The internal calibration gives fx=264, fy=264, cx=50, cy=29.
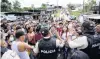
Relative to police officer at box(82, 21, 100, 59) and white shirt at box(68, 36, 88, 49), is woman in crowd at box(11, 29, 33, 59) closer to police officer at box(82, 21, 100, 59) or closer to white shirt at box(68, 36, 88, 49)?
white shirt at box(68, 36, 88, 49)

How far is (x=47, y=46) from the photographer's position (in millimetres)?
5496

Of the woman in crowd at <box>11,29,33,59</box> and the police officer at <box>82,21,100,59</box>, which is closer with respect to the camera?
the police officer at <box>82,21,100,59</box>

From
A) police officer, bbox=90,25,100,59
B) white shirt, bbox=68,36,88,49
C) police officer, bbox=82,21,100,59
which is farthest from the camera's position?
police officer, bbox=90,25,100,59

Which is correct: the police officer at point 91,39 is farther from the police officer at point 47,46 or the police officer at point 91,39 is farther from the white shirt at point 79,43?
the police officer at point 47,46

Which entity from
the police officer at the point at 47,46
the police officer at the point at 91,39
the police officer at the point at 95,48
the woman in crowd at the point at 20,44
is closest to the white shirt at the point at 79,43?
the police officer at the point at 91,39

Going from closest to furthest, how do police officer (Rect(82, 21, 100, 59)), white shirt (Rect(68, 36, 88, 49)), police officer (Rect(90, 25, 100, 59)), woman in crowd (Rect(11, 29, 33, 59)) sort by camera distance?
white shirt (Rect(68, 36, 88, 49)) < police officer (Rect(82, 21, 100, 59)) < police officer (Rect(90, 25, 100, 59)) < woman in crowd (Rect(11, 29, 33, 59))

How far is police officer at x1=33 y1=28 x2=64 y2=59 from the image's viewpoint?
550 cm

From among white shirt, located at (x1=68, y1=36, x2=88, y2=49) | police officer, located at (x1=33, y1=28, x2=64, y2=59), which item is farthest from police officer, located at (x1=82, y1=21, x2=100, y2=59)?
police officer, located at (x1=33, y1=28, x2=64, y2=59)

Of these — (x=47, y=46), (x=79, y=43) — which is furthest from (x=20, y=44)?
(x=79, y=43)

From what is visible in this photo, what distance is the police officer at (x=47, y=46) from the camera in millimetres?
5496

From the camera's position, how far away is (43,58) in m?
5.62

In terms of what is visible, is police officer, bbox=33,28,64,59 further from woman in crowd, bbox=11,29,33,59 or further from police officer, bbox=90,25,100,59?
police officer, bbox=90,25,100,59

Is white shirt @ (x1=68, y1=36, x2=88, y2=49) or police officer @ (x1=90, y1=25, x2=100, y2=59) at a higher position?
white shirt @ (x1=68, y1=36, x2=88, y2=49)

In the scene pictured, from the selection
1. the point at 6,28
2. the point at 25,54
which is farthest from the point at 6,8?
the point at 25,54
